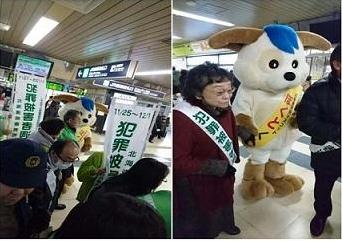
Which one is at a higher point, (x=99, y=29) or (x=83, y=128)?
(x=99, y=29)

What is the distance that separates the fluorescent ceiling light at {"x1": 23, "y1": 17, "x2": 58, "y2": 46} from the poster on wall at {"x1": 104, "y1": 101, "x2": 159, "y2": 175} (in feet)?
4.60

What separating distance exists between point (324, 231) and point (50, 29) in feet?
9.44

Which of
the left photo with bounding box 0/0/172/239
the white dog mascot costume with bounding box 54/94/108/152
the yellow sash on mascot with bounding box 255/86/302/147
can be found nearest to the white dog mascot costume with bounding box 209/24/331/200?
the yellow sash on mascot with bounding box 255/86/302/147

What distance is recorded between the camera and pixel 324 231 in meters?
1.54

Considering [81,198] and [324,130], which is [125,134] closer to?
[81,198]

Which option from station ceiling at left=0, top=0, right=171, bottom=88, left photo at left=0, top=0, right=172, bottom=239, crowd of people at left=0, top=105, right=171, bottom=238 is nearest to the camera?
crowd of people at left=0, top=105, right=171, bottom=238

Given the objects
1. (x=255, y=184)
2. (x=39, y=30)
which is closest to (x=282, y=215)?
(x=255, y=184)

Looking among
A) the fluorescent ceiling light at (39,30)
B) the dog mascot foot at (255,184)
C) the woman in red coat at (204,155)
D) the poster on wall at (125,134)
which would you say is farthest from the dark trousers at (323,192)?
the fluorescent ceiling light at (39,30)

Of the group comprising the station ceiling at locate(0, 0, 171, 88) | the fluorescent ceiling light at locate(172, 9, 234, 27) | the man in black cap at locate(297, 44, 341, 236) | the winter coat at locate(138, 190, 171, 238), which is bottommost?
the winter coat at locate(138, 190, 171, 238)

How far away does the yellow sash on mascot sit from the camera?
158cm

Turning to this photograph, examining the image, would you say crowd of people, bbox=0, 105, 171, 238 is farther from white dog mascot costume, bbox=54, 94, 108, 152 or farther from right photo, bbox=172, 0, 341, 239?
white dog mascot costume, bbox=54, 94, 108, 152

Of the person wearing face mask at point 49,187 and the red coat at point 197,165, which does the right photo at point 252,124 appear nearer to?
the red coat at point 197,165

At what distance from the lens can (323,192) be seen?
1.54m

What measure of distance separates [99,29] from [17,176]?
1930mm
